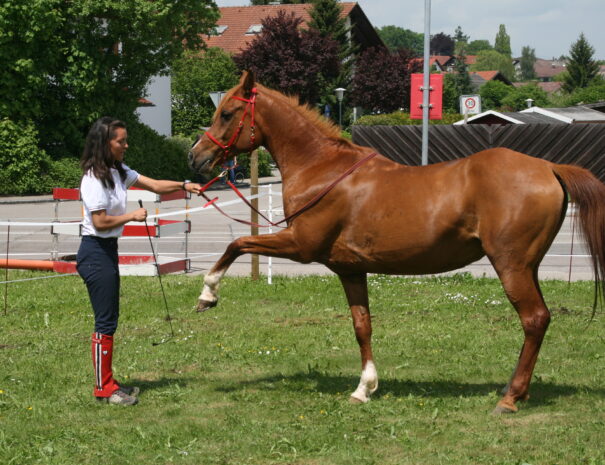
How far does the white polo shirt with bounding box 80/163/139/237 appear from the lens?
21.6 ft

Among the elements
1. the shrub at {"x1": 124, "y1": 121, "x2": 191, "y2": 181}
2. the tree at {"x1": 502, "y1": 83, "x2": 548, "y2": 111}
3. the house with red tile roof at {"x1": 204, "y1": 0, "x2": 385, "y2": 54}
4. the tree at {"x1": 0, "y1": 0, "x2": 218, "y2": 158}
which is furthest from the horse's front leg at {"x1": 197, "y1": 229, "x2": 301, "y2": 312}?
the tree at {"x1": 502, "y1": 83, "x2": 548, "y2": 111}

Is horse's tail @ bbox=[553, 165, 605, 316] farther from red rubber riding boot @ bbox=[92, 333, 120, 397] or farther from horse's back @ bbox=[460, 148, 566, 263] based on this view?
red rubber riding boot @ bbox=[92, 333, 120, 397]

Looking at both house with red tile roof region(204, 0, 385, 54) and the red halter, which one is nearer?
the red halter

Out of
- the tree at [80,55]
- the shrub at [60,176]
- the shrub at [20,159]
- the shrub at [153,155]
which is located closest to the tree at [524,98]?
the shrub at [153,155]

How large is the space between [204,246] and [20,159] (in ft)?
55.2

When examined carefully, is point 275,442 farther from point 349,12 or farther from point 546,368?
point 349,12

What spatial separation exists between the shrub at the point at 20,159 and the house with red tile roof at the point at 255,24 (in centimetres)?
4070

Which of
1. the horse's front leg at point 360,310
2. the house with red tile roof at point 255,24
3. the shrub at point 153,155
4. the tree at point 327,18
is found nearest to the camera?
the horse's front leg at point 360,310

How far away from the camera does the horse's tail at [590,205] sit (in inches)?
249

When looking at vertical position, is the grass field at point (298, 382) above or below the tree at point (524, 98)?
below

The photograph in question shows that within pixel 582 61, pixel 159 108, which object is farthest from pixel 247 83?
pixel 582 61

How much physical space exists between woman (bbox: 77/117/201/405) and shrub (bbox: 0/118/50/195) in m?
26.2

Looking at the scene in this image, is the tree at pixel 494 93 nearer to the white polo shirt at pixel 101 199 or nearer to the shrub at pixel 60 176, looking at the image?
the shrub at pixel 60 176

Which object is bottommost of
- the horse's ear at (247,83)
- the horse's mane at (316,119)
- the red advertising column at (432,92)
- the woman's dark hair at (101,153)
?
the woman's dark hair at (101,153)
